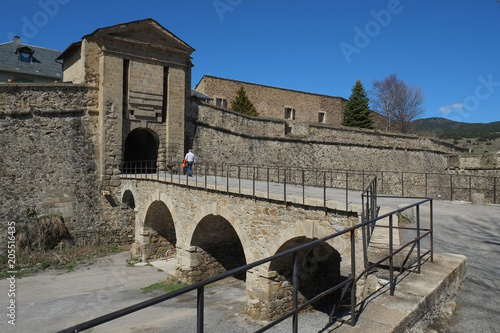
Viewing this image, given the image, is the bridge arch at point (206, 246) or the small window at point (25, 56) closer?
the bridge arch at point (206, 246)

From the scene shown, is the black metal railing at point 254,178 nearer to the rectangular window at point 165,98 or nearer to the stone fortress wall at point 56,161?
the stone fortress wall at point 56,161

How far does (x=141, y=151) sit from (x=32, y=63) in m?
12.0

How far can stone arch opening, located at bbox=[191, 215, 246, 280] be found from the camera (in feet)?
39.6

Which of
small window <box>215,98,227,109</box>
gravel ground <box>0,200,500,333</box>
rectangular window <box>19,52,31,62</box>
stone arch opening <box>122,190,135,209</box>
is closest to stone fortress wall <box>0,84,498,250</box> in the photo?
stone arch opening <box>122,190,135,209</box>

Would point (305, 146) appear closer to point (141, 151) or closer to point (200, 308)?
point (141, 151)

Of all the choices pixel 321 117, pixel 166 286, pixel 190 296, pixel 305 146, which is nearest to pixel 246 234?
pixel 190 296

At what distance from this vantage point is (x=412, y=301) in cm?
354

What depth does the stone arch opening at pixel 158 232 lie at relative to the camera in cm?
1526

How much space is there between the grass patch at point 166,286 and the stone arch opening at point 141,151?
23.9ft

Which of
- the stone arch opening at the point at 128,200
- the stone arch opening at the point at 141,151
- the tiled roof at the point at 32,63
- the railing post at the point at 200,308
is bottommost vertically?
the stone arch opening at the point at 128,200

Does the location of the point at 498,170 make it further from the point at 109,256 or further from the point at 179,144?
the point at 109,256

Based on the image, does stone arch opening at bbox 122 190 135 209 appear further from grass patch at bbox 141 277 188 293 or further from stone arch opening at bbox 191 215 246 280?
stone arch opening at bbox 191 215 246 280

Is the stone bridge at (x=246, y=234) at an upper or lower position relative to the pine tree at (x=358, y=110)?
lower

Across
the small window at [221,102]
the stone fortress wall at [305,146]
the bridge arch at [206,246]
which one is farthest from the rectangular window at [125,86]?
the small window at [221,102]
